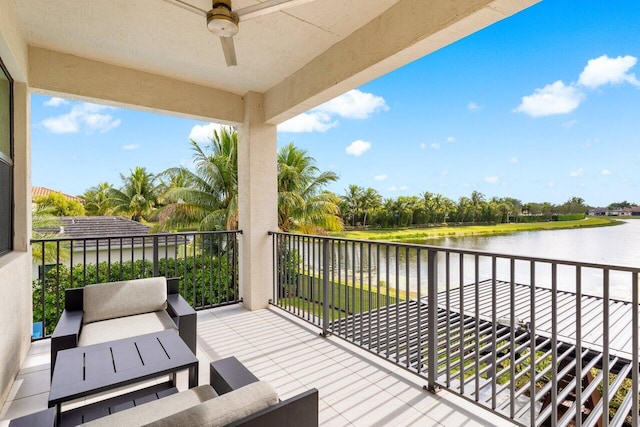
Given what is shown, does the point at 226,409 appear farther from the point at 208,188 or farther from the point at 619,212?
the point at 208,188

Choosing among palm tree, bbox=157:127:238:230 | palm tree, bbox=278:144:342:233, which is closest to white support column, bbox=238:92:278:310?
palm tree, bbox=278:144:342:233

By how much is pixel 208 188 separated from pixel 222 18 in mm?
7918

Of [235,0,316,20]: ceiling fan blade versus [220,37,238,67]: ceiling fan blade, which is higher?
[235,0,316,20]: ceiling fan blade

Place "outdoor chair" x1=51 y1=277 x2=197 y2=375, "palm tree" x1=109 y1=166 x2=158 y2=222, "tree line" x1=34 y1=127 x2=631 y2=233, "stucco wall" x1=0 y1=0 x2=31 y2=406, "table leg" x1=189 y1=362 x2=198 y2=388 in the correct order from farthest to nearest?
"palm tree" x1=109 y1=166 x2=158 y2=222, "tree line" x1=34 y1=127 x2=631 y2=233, "outdoor chair" x1=51 y1=277 x2=197 y2=375, "stucco wall" x1=0 y1=0 x2=31 y2=406, "table leg" x1=189 y1=362 x2=198 y2=388

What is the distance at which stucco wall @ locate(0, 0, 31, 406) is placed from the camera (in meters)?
2.45

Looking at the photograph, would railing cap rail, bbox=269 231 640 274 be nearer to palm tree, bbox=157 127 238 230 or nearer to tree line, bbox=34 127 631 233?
tree line, bbox=34 127 631 233

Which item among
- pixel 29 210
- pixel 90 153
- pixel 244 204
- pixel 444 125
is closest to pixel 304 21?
pixel 244 204

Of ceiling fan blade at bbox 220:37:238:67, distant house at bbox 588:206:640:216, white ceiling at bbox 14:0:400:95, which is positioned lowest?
distant house at bbox 588:206:640:216

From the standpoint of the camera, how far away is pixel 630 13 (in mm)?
11453

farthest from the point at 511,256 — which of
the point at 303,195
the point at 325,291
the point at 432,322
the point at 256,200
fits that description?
the point at 303,195

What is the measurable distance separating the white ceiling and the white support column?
761mm

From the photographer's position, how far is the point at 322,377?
2.76 metres

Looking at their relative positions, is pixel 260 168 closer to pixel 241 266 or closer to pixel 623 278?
pixel 241 266

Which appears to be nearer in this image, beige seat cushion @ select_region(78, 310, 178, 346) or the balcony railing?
the balcony railing
